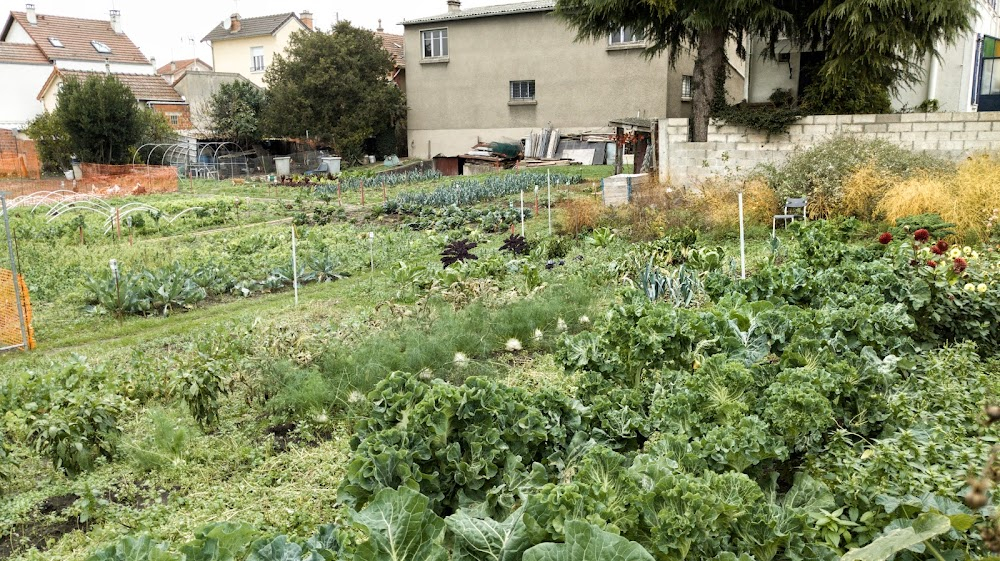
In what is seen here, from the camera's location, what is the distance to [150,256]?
12.8 m

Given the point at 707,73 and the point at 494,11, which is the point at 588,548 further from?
the point at 494,11

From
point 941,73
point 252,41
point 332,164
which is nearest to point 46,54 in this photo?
point 252,41

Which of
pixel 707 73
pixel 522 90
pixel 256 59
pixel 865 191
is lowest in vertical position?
pixel 865 191

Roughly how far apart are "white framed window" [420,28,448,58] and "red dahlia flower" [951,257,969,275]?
2884 centimetres

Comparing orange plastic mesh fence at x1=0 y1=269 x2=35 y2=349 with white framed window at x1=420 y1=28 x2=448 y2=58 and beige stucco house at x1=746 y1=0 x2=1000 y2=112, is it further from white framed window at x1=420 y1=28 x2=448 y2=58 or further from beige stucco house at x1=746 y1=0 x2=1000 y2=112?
white framed window at x1=420 y1=28 x2=448 y2=58

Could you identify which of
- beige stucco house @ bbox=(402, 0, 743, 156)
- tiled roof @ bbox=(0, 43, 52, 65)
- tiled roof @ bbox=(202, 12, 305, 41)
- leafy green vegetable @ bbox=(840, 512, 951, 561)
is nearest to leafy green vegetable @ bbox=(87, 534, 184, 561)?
leafy green vegetable @ bbox=(840, 512, 951, 561)

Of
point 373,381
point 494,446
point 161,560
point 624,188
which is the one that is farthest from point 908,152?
point 161,560

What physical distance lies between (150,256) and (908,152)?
1297 centimetres

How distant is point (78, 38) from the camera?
1735 inches

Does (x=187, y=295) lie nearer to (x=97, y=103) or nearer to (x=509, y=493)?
(x=509, y=493)

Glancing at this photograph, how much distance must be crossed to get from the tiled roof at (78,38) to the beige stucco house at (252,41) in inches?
208

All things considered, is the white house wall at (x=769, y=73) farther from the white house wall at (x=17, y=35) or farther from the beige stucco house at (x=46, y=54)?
the white house wall at (x=17, y=35)

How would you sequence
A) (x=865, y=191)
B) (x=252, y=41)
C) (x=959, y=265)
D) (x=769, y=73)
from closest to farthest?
1. (x=959, y=265)
2. (x=865, y=191)
3. (x=769, y=73)
4. (x=252, y=41)

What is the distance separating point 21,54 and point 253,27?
1195 centimetres
